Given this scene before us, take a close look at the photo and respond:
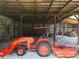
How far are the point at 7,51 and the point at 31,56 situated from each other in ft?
4.40

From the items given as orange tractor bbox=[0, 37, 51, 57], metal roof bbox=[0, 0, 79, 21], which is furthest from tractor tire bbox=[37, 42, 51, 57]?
metal roof bbox=[0, 0, 79, 21]

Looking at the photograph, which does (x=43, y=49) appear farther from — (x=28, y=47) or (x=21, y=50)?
(x=21, y=50)

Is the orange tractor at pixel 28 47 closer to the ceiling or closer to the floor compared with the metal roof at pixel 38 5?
closer to the floor

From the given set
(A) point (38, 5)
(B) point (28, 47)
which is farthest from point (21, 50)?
(A) point (38, 5)

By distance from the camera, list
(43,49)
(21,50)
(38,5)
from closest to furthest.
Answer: (43,49) → (21,50) → (38,5)

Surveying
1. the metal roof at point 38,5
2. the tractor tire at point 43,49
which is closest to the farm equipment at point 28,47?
the tractor tire at point 43,49

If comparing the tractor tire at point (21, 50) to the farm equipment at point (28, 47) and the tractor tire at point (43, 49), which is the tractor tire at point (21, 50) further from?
the tractor tire at point (43, 49)

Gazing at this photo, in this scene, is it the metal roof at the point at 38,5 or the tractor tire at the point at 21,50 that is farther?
the tractor tire at the point at 21,50

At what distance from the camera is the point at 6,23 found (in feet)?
64.6

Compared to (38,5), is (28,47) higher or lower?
lower

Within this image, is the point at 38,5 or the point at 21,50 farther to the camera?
the point at 38,5

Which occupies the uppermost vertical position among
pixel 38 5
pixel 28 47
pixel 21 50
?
pixel 38 5

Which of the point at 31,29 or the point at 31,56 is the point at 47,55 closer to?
the point at 31,56

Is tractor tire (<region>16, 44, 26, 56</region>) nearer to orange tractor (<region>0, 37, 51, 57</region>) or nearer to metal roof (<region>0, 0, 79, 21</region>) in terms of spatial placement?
orange tractor (<region>0, 37, 51, 57</region>)
